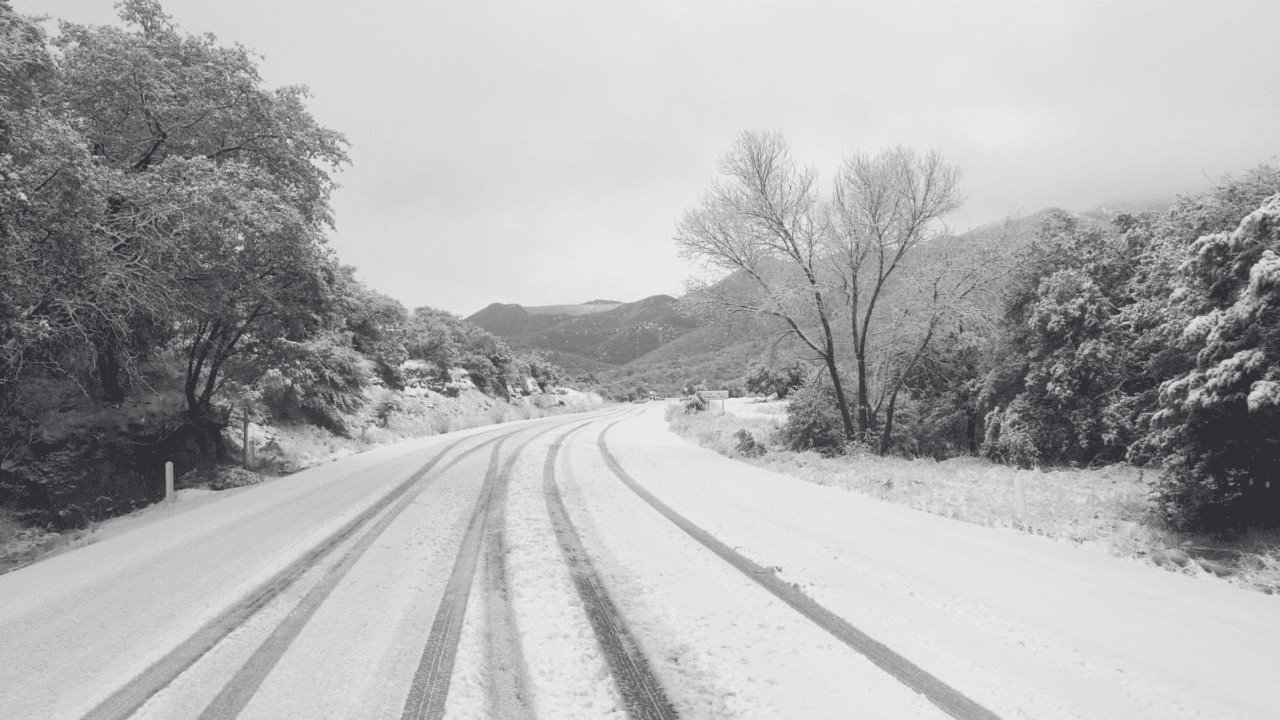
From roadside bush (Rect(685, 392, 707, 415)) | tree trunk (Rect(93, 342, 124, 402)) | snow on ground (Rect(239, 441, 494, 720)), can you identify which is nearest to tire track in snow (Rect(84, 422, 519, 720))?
snow on ground (Rect(239, 441, 494, 720))

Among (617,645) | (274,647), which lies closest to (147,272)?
(274,647)

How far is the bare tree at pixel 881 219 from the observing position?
1520cm

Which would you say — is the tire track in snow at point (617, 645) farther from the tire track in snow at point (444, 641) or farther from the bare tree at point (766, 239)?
the bare tree at point (766, 239)

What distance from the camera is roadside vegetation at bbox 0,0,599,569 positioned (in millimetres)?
7133

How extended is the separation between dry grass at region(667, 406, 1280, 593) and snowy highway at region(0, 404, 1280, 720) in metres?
1.40

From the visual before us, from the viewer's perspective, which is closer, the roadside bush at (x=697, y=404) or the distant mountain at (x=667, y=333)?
the distant mountain at (x=667, y=333)

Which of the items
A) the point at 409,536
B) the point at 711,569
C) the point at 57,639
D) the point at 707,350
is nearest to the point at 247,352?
the point at 409,536

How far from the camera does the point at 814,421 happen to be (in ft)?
60.4

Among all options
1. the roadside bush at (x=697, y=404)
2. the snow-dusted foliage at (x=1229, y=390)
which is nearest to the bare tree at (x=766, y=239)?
the snow-dusted foliage at (x=1229, y=390)

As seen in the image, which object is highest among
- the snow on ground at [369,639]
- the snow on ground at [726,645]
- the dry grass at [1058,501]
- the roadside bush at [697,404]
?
the roadside bush at [697,404]

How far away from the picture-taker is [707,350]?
96875 mm

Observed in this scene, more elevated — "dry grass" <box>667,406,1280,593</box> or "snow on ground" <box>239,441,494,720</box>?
"snow on ground" <box>239,441,494,720</box>

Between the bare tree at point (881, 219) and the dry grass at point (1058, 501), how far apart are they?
3.63m

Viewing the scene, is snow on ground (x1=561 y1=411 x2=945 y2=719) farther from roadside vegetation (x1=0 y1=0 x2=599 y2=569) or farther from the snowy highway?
roadside vegetation (x1=0 y1=0 x2=599 y2=569)
